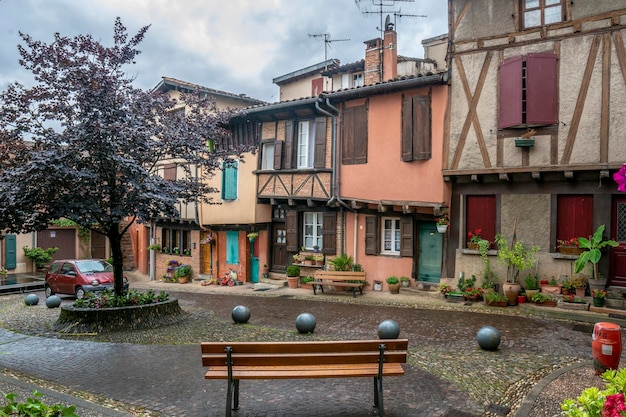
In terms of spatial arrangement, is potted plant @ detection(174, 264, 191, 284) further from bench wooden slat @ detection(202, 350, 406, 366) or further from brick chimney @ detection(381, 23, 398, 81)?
bench wooden slat @ detection(202, 350, 406, 366)

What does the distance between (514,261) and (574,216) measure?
214cm

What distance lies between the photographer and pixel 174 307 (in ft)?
35.0

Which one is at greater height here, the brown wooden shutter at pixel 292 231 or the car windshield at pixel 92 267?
the brown wooden shutter at pixel 292 231

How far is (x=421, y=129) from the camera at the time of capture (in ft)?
45.8

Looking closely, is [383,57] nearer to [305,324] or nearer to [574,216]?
[574,216]

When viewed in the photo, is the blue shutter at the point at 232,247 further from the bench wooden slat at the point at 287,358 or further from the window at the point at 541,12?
the bench wooden slat at the point at 287,358

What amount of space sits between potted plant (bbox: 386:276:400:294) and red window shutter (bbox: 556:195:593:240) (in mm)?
4935

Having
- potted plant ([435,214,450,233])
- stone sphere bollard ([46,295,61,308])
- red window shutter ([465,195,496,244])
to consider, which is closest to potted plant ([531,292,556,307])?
red window shutter ([465,195,496,244])

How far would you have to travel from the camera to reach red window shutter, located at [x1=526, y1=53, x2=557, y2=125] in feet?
39.3

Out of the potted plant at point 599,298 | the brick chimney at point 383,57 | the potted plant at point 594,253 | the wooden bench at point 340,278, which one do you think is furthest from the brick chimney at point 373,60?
the potted plant at point 599,298

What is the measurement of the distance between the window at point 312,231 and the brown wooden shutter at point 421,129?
191 inches

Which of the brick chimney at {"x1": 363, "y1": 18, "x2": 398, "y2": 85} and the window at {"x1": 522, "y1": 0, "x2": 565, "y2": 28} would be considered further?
the brick chimney at {"x1": 363, "y1": 18, "x2": 398, "y2": 85}

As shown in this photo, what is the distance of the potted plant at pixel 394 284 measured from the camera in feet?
48.1

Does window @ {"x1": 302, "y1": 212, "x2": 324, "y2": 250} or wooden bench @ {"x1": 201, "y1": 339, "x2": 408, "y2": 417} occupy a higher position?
window @ {"x1": 302, "y1": 212, "x2": 324, "y2": 250}
